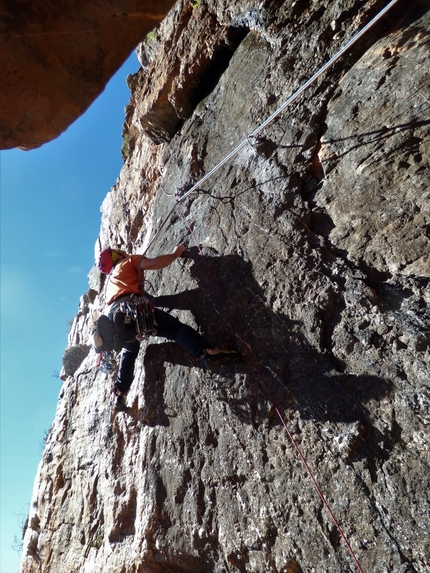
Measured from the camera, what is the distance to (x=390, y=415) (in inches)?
127

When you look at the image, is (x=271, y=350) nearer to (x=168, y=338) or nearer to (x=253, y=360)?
(x=253, y=360)

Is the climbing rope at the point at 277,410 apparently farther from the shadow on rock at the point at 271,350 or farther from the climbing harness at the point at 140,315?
the climbing harness at the point at 140,315

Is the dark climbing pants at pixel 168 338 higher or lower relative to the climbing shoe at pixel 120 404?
higher

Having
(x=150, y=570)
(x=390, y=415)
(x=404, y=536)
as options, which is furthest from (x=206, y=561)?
(x=390, y=415)

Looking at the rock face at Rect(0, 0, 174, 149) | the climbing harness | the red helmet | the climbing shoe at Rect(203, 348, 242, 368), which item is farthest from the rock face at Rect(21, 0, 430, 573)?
the rock face at Rect(0, 0, 174, 149)

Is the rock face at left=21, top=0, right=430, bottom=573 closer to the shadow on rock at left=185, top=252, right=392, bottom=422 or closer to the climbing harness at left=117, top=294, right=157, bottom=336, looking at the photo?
the shadow on rock at left=185, top=252, right=392, bottom=422

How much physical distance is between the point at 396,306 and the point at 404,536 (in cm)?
159

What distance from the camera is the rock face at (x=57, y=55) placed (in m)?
2.51

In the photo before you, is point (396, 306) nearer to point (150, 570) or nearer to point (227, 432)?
point (227, 432)

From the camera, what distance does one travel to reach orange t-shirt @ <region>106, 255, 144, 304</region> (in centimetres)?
530

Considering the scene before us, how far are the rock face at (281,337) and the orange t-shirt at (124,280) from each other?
1.69 feet

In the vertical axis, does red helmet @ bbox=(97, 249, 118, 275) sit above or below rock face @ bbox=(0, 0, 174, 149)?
above

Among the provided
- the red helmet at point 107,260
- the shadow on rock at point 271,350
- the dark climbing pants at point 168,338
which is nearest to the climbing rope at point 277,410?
the shadow on rock at point 271,350

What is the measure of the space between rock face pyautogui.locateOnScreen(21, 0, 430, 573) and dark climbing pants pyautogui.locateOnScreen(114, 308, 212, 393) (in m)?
0.19
